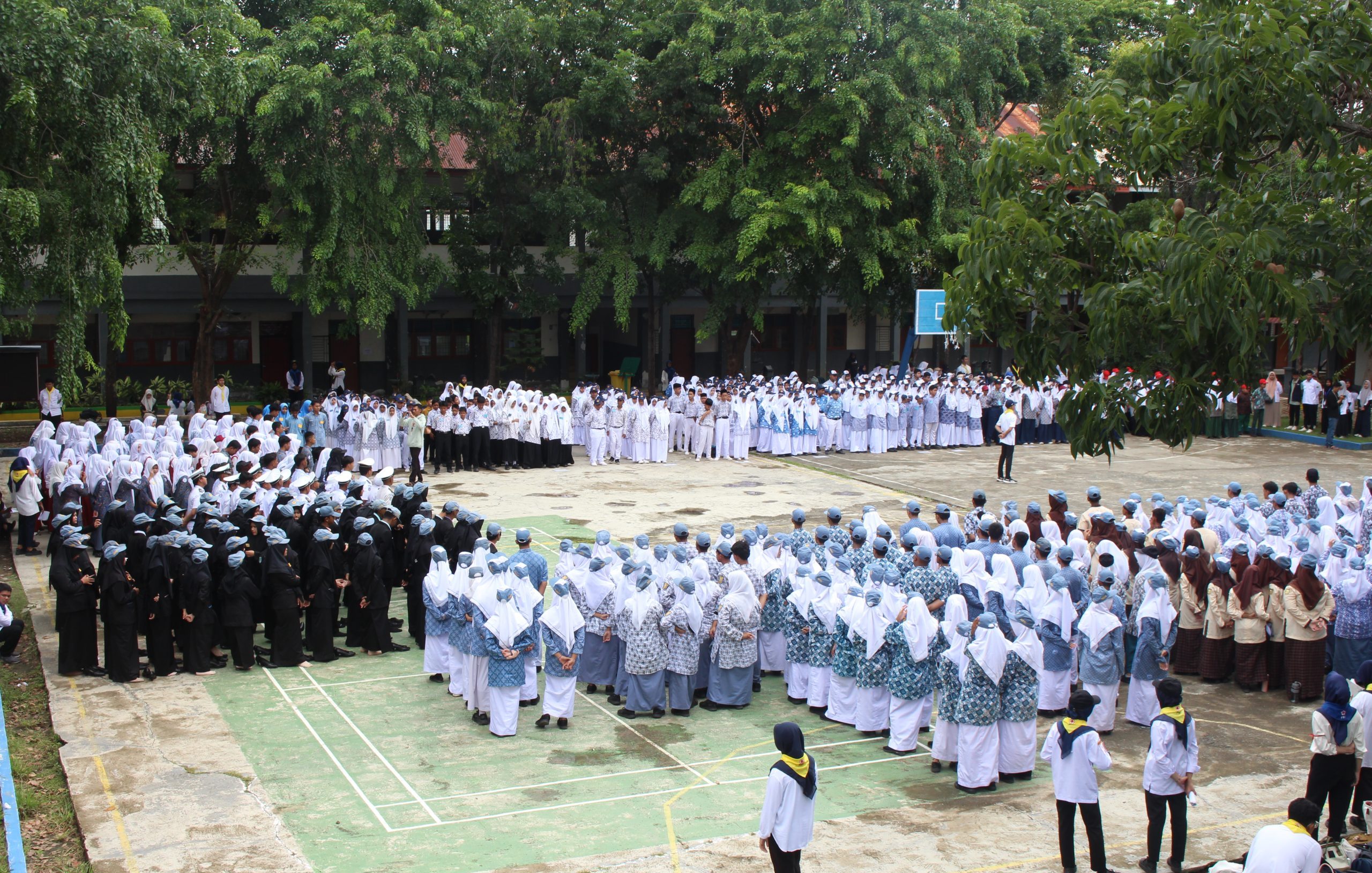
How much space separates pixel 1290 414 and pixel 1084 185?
23.6 m

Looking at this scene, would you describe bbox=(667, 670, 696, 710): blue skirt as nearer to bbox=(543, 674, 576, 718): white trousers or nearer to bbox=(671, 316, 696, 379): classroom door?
bbox=(543, 674, 576, 718): white trousers

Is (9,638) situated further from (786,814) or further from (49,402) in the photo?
(49,402)

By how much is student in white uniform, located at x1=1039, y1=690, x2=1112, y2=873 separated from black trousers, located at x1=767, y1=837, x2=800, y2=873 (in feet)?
6.25

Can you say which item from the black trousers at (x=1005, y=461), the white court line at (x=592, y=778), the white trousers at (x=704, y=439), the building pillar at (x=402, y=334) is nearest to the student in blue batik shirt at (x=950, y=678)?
the white court line at (x=592, y=778)

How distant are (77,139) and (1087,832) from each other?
1363 centimetres

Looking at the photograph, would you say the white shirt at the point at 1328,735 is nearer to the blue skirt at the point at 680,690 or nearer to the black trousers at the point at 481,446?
the blue skirt at the point at 680,690

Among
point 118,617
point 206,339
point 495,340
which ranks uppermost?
point 495,340

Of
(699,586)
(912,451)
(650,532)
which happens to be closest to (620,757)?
(699,586)

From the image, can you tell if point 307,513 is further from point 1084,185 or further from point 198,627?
point 1084,185

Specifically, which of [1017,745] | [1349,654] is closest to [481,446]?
[1017,745]

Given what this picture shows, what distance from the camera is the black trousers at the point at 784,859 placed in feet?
23.8

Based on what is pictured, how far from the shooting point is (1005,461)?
22.5m

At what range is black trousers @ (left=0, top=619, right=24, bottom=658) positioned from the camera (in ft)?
40.8

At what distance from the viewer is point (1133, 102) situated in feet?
26.1
